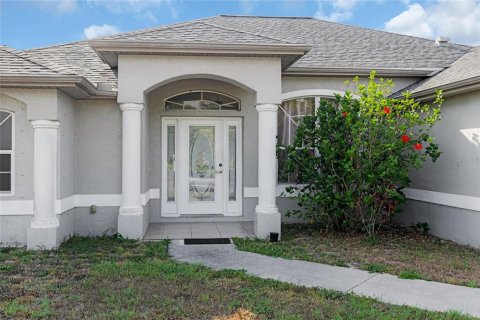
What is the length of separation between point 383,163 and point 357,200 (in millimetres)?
905

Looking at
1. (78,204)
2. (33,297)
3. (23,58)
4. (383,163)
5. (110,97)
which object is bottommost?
(33,297)

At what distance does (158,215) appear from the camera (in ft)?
34.0

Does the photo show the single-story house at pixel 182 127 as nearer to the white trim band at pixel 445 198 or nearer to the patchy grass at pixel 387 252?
the white trim band at pixel 445 198

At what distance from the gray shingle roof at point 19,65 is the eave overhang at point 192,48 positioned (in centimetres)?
97

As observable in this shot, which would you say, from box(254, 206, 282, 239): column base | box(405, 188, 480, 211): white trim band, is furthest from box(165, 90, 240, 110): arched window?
box(405, 188, 480, 211): white trim band

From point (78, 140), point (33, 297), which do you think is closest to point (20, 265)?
point (33, 297)

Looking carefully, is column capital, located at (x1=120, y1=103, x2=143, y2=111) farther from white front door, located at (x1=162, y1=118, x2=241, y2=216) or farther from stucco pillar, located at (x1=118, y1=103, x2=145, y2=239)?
white front door, located at (x1=162, y1=118, x2=241, y2=216)

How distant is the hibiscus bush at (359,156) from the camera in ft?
27.3

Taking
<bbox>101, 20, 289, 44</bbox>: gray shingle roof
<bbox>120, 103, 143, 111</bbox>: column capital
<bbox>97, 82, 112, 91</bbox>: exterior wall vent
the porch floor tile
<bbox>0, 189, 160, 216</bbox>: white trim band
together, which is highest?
<bbox>101, 20, 289, 44</bbox>: gray shingle roof

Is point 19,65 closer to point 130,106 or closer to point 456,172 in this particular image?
point 130,106

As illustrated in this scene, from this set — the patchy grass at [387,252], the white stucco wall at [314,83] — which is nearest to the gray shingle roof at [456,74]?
the white stucco wall at [314,83]

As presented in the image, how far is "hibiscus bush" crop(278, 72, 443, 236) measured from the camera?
8.33 m

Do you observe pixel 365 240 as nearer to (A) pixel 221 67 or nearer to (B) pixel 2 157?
(A) pixel 221 67

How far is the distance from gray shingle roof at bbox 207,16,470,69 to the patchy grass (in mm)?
4069
